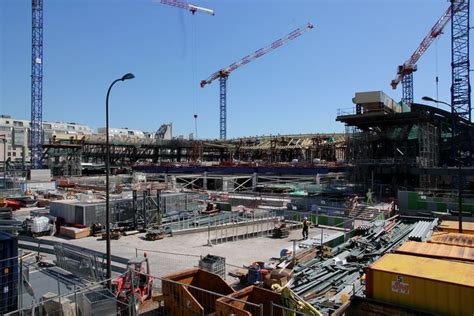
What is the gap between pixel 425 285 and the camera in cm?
1012

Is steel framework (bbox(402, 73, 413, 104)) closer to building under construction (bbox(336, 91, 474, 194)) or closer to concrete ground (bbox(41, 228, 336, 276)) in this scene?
building under construction (bbox(336, 91, 474, 194))

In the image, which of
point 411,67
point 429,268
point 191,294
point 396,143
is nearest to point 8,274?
point 191,294

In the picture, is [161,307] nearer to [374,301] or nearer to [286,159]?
[374,301]

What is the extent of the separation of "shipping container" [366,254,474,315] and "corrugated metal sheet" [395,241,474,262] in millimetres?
1492

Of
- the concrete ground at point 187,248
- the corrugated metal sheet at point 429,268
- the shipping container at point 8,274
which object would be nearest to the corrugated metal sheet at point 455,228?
the concrete ground at point 187,248

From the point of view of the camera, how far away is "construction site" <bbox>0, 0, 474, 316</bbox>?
10898mm

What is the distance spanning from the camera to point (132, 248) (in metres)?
24.8

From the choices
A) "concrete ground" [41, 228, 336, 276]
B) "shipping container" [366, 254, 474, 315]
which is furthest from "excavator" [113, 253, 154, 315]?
"shipping container" [366, 254, 474, 315]

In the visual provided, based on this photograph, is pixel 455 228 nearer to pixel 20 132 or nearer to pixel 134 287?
pixel 134 287

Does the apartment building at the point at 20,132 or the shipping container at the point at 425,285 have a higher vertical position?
the apartment building at the point at 20,132

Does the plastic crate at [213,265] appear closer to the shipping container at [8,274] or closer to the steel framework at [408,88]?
the shipping container at [8,274]

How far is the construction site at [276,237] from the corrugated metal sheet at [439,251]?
7 centimetres

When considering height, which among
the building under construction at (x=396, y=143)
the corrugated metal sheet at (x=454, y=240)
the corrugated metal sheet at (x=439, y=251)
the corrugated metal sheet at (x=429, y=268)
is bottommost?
the corrugated metal sheet at (x=454, y=240)

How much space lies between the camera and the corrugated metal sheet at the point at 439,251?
12.8m
